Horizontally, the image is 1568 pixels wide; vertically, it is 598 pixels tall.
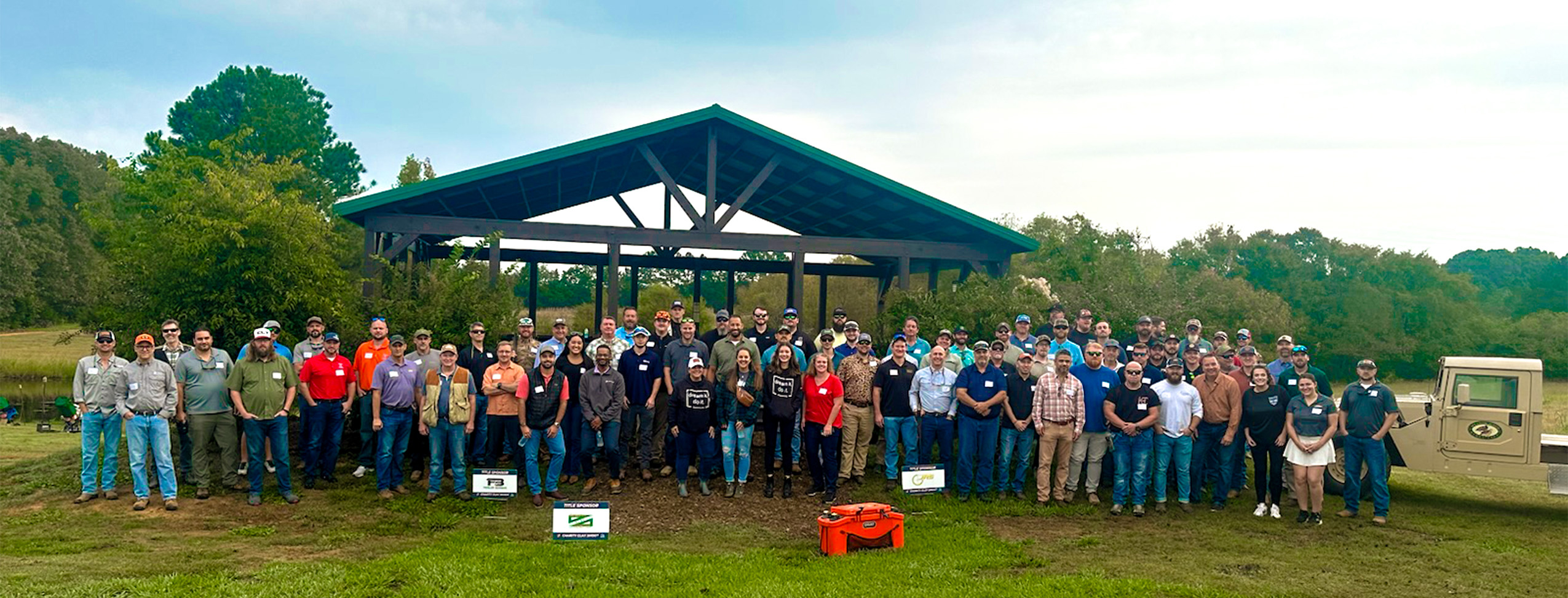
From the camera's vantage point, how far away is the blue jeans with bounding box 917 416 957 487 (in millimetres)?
10641

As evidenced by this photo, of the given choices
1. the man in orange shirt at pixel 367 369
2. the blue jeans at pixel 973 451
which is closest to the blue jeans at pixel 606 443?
the man in orange shirt at pixel 367 369

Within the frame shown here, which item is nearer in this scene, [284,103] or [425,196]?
[425,196]

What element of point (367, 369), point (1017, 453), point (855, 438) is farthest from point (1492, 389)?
point (367, 369)

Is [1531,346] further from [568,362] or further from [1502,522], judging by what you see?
[568,362]

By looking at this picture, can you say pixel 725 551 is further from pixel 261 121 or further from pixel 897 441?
pixel 261 121

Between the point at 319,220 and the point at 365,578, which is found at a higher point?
the point at 319,220

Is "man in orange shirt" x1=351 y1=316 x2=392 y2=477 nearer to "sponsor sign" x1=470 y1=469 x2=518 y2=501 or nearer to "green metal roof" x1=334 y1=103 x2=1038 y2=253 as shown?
"sponsor sign" x1=470 y1=469 x2=518 y2=501

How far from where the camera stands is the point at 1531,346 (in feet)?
151

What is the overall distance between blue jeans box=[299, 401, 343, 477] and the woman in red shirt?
5071 mm

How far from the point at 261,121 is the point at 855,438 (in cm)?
3443

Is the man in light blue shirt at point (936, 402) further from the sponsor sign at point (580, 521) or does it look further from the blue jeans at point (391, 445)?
the blue jeans at point (391, 445)

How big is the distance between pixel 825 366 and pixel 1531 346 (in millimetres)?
50165

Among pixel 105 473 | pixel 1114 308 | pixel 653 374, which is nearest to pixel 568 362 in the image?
pixel 653 374

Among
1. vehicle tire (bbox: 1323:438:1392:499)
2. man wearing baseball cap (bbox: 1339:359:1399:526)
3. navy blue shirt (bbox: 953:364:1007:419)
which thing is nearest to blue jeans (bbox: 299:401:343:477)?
navy blue shirt (bbox: 953:364:1007:419)
